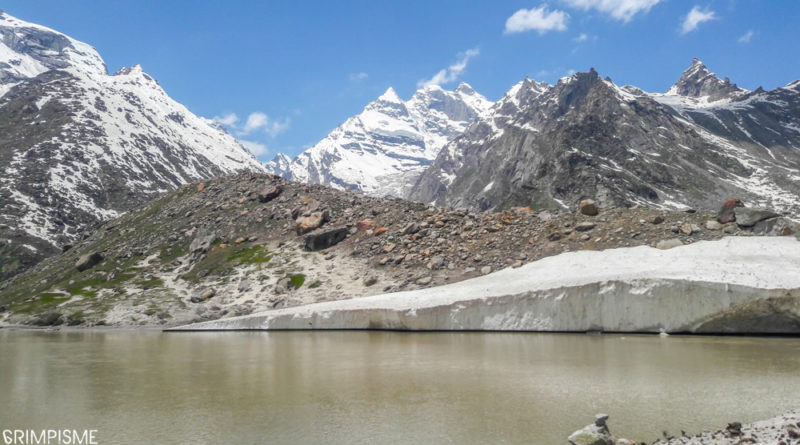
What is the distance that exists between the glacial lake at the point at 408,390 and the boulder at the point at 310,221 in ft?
131

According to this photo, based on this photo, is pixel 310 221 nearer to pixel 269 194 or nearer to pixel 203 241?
pixel 269 194

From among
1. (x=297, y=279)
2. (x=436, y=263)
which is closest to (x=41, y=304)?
(x=297, y=279)

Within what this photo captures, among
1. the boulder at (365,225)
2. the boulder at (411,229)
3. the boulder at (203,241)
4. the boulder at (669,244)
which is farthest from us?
the boulder at (203,241)

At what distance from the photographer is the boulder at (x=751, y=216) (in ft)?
151

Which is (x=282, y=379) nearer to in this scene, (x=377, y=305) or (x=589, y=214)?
(x=377, y=305)

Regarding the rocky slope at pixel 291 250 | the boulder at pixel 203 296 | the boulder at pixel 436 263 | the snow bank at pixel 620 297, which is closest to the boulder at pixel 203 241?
the rocky slope at pixel 291 250

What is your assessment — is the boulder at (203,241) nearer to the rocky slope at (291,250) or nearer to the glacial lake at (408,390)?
the rocky slope at (291,250)

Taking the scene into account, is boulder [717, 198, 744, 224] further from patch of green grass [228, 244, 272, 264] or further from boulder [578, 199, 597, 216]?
patch of green grass [228, 244, 272, 264]

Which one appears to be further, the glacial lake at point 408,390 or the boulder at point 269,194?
the boulder at point 269,194

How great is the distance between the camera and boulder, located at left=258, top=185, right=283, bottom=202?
88.0 metres

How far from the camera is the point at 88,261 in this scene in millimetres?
82000

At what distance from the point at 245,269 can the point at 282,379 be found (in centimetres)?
4612

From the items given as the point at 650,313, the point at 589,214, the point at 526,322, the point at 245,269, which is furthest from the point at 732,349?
the point at 245,269

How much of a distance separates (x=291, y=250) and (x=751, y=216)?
5537 centimetres
